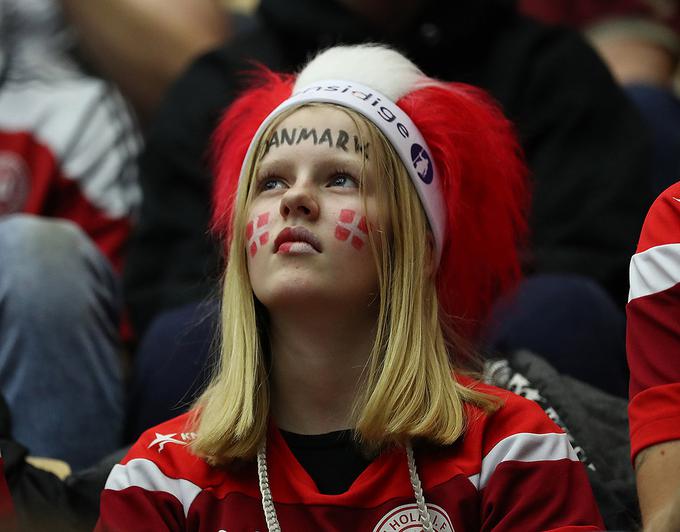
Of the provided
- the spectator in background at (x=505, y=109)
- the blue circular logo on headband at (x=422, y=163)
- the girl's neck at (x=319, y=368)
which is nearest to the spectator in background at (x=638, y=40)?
the spectator in background at (x=505, y=109)

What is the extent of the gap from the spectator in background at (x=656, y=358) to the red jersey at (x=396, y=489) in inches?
4.6

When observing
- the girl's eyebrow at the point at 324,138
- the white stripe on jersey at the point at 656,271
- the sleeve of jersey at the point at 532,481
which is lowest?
the sleeve of jersey at the point at 532,481

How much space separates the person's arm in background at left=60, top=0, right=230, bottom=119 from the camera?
3785 mm

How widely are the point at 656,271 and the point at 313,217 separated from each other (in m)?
0.55

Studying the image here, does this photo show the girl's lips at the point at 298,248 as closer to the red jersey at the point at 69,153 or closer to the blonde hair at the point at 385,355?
the blonde hair at the point at 385,355

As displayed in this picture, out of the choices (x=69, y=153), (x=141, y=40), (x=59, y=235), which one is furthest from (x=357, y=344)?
(x=141, y=40)

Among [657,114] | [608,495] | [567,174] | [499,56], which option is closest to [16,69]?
[499,56]

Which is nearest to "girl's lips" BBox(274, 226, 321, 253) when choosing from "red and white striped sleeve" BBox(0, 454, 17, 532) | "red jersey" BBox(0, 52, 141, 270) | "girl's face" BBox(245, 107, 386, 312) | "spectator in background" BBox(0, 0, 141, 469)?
"girl's face" BBox(245, 107, 386, 312)

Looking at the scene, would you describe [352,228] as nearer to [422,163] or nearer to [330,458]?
[422,163]

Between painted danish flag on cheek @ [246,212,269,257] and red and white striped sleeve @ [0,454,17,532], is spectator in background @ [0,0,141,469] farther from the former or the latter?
painted danish flag on cheek @ [246,212,269,257]

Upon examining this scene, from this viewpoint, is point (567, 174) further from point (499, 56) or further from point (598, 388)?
point (598, 388)

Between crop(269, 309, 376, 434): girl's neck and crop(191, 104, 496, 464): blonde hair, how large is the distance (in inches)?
1.2

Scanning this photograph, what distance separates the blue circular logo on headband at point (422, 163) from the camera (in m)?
2.15

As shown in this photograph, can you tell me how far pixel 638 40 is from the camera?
3.96 metres
